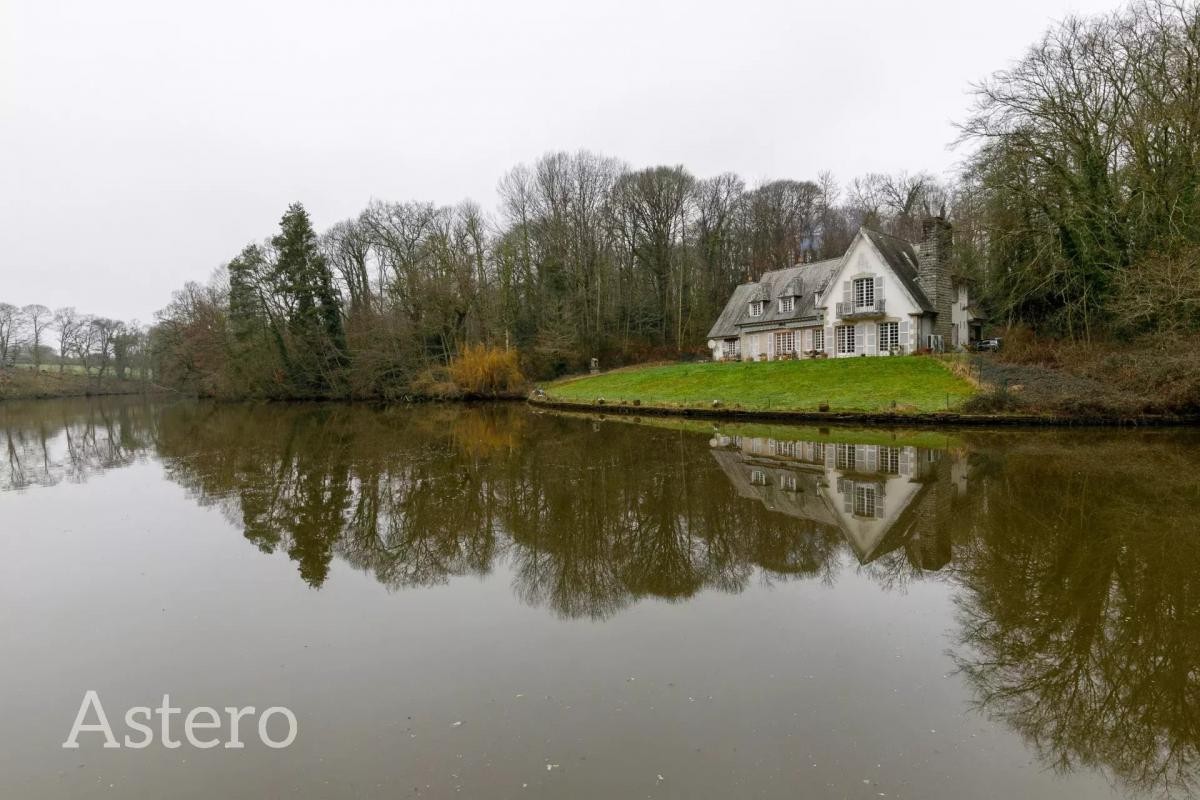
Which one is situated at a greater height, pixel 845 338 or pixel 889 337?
pixel 845 338

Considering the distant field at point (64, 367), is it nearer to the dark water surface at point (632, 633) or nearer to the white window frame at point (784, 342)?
the dark water surface at point (632, 633)

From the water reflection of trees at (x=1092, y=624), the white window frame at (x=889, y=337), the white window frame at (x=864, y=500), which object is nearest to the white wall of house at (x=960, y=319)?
the white window frame at (x=889, y=337)

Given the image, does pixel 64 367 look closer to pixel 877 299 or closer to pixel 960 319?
pixel 877 299

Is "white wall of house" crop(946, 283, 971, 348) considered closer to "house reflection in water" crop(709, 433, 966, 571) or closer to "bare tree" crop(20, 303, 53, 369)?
"house reflection in water" crop(709, 433, 966, 571)

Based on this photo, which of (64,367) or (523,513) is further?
(64,367)

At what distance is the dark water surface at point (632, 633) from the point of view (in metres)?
3.89

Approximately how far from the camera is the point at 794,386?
26125mm

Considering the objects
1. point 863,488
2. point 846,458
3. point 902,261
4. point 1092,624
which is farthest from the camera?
point 902,261

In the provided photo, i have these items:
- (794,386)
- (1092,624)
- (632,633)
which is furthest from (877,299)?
(632,633)

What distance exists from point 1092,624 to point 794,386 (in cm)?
2114

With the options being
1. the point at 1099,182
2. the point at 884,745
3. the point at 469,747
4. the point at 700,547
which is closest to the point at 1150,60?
the point at 1099,182

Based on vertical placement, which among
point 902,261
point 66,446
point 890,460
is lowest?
point 890,460

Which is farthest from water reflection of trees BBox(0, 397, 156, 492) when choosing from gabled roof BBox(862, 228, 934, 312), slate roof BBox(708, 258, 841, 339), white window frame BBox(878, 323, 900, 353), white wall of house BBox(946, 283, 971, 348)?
white wall of house BBox(946, 283, 971, 348)

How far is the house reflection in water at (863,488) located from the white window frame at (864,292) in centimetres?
1598
